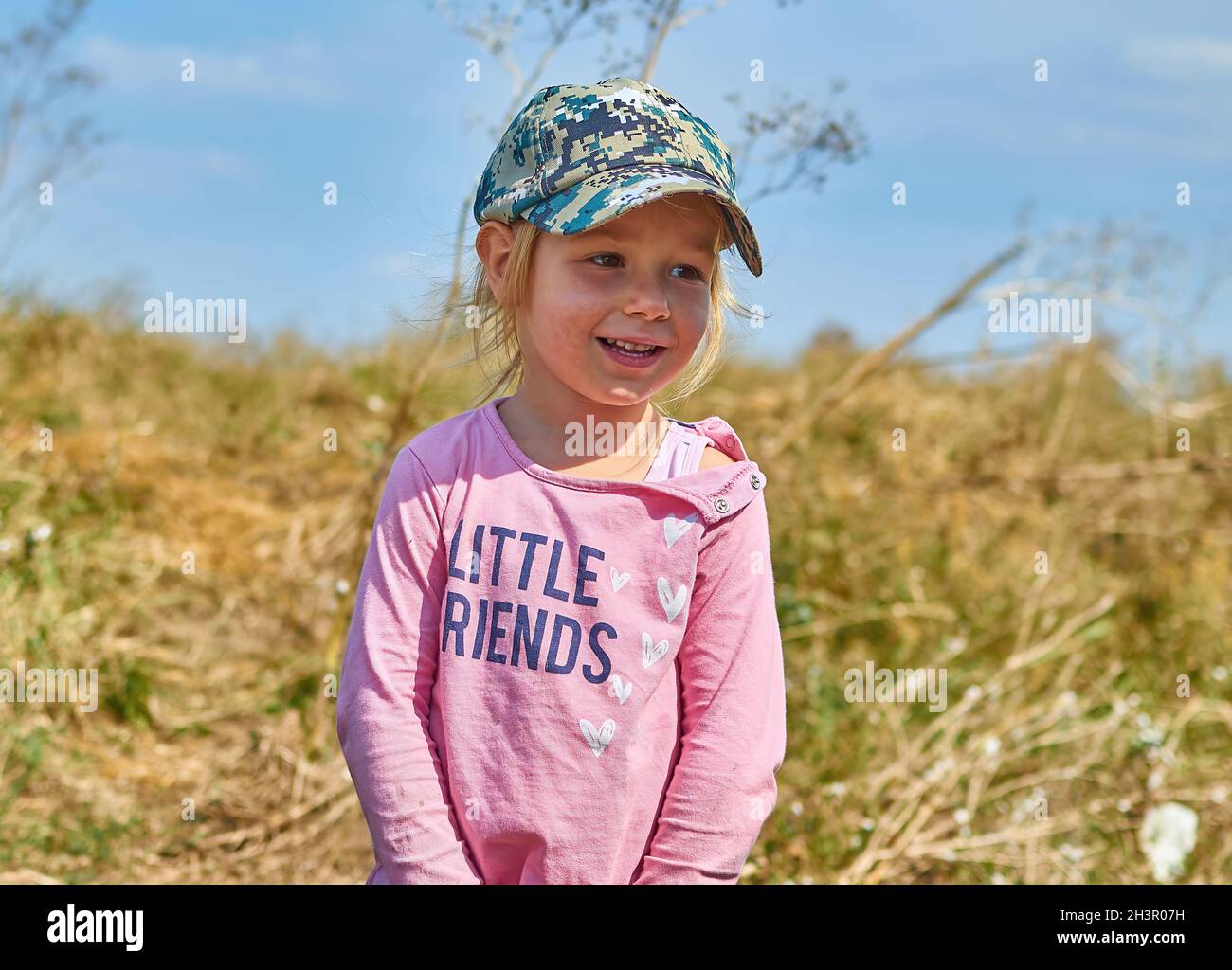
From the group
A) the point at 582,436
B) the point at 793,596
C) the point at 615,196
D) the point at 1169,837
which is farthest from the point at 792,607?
the point at 615,196

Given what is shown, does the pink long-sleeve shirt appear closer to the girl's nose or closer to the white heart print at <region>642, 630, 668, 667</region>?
the white heart print at <region>642, 630, 668, 667</region>

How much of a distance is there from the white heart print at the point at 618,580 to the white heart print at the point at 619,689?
0.36 feet

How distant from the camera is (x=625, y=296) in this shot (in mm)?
1556

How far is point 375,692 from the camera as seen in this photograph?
5.03ft

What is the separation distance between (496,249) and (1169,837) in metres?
2.53

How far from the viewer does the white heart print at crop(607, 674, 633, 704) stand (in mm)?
1528

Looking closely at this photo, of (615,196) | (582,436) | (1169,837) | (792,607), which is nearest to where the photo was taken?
(615,196)

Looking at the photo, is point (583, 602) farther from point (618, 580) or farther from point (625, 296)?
point (625, 296)

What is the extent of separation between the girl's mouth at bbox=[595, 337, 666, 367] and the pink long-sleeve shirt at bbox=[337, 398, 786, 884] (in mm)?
158

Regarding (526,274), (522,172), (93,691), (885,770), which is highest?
(522,172)

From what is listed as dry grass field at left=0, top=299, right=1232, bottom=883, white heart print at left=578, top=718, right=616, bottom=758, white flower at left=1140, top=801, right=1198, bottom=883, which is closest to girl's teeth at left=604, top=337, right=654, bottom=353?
white heart print at left=578, top=718, right=616, bottom=758

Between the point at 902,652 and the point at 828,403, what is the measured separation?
2.82ft
